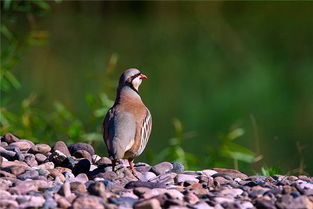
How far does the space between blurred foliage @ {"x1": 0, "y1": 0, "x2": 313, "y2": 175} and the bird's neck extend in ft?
3.70

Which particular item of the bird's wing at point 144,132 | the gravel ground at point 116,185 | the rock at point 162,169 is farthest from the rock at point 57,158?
the rock at point 162,169

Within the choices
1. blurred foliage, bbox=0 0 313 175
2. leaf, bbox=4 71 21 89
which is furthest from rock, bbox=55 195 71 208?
leaf, bbox=4 71 21 89

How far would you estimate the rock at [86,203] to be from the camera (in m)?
4.27

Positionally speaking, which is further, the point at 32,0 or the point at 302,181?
the point at 32,0

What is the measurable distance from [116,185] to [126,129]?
33.2 inches

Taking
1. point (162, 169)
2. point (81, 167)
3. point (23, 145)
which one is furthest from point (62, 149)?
point (162, 169)

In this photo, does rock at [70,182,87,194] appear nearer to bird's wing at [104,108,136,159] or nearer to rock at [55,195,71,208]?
rock at [55,195,71,208]

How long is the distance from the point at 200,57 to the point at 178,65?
0.94 metres

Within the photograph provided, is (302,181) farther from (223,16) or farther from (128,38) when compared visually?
(223,16)

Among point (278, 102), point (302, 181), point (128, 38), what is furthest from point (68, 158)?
point (128, 38)

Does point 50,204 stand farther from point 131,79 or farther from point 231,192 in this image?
point 131,79

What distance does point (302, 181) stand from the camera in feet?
17.9

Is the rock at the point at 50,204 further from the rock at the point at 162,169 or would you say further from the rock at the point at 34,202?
the rock at the point at 162,169

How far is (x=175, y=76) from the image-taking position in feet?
53.3
